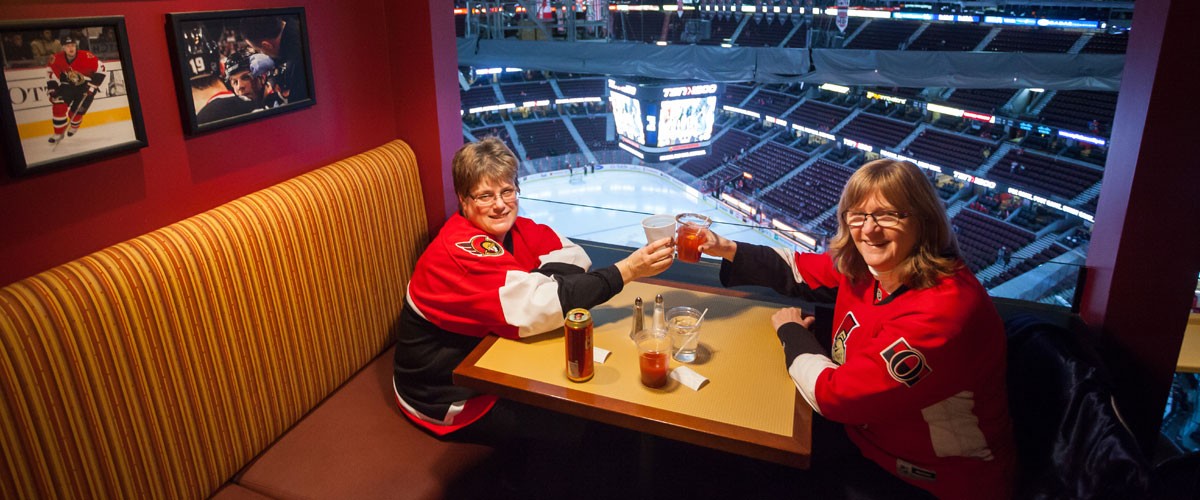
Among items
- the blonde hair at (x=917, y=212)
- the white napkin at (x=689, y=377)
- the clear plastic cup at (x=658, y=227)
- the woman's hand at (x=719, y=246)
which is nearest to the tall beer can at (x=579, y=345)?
the white napkin at (x=689, y=377)

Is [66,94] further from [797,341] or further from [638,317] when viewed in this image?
[797,341]

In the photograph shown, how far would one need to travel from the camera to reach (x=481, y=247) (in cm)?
197

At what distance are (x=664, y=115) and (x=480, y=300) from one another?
1460 cm

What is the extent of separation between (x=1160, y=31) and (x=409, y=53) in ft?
7.83

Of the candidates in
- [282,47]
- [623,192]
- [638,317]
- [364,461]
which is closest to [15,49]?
[282,47]

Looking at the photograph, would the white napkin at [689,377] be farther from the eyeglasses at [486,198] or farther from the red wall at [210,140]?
the red wall at [210,140]

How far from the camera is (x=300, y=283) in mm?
2076

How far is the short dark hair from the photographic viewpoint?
205 centimetres

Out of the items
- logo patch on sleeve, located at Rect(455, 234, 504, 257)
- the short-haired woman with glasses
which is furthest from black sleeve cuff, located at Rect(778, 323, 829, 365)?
logo patch on sleeve, located at Rect(455, 234, 504, 257)

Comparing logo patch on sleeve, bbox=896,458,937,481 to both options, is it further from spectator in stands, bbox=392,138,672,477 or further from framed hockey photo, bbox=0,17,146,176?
framed hockey photo, bbox=0,17,146,176

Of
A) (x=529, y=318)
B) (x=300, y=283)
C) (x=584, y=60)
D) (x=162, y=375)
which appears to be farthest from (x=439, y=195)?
(x=584, y=60)

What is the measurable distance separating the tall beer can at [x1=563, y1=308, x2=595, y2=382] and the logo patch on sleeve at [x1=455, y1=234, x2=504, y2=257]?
41 cm

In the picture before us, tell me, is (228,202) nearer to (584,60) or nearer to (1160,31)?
(1160,31)

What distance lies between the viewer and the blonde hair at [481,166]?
2.02 metres
